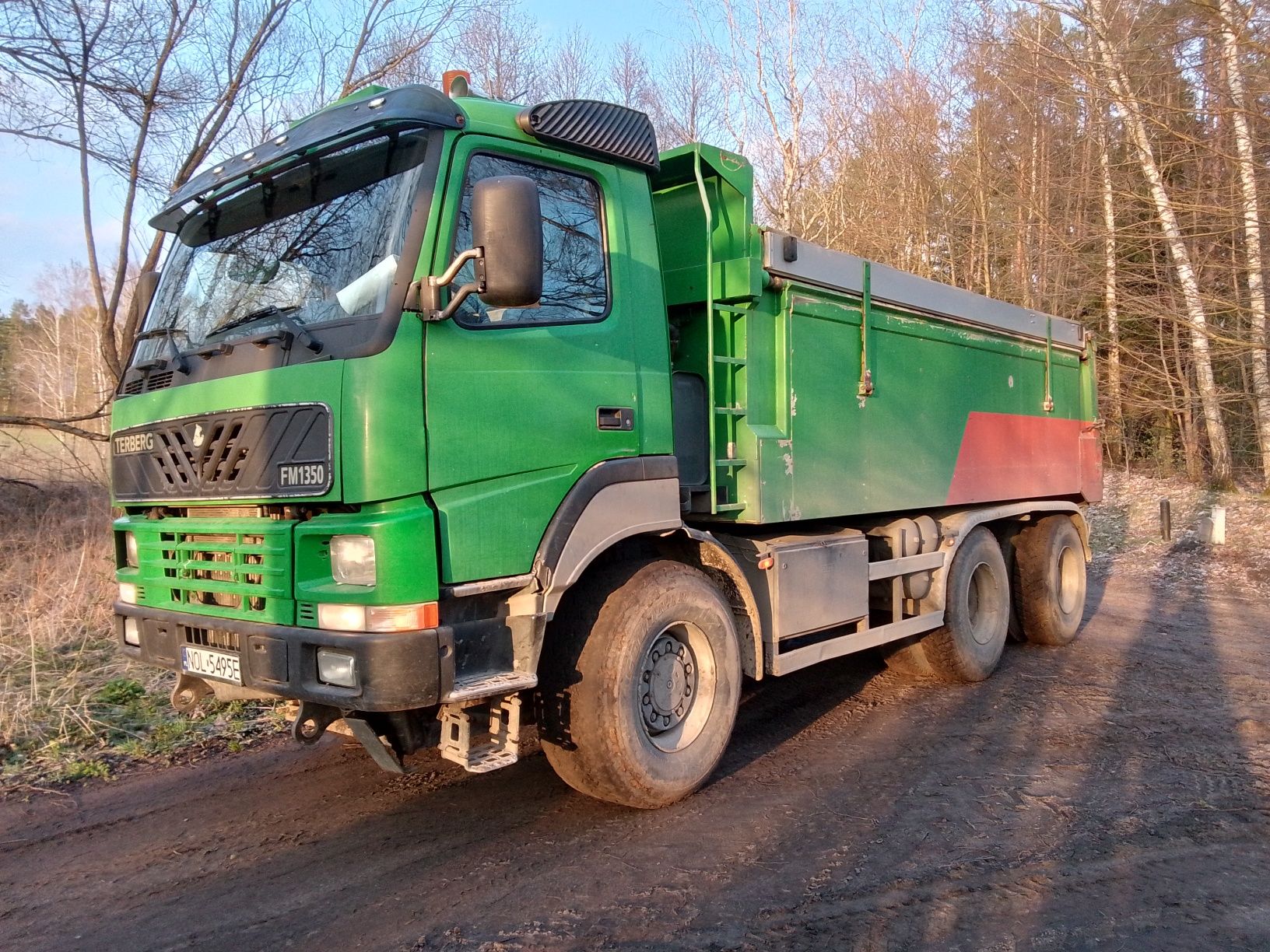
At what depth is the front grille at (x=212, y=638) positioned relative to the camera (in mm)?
3436

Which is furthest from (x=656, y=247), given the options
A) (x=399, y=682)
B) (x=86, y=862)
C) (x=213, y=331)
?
(x=86, y=862)

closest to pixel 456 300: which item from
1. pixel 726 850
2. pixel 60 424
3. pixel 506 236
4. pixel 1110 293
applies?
pixel 506 236

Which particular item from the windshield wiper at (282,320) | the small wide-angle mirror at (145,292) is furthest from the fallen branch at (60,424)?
the windshield wiper at (282,320)

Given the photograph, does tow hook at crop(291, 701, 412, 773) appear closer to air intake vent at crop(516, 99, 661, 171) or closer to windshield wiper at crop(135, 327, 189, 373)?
windshield wiper at crop(135, 327, 189, 373)

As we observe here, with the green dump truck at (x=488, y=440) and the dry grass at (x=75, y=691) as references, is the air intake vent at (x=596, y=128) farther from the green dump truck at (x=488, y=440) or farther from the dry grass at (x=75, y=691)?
the dry grass at (x=75, y=691)

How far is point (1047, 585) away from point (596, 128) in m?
5.63

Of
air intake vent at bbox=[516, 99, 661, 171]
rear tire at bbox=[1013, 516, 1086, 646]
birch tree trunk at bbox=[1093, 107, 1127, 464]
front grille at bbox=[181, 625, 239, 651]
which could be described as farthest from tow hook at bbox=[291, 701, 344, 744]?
birch tree trunk at bbox=[1093, 107, 1127, 464]

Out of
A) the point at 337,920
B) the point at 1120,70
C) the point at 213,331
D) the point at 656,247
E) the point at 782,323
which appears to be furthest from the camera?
the point at 1120,70

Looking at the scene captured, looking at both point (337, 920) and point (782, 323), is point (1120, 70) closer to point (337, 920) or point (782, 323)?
point (782, 323)

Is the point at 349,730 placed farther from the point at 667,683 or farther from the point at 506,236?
the point at 506,236

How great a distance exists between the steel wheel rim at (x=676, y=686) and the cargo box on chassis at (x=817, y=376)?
718 millimetres

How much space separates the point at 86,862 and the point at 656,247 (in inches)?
136

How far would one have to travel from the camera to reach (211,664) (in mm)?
3525

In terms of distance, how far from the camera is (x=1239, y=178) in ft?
42.5
